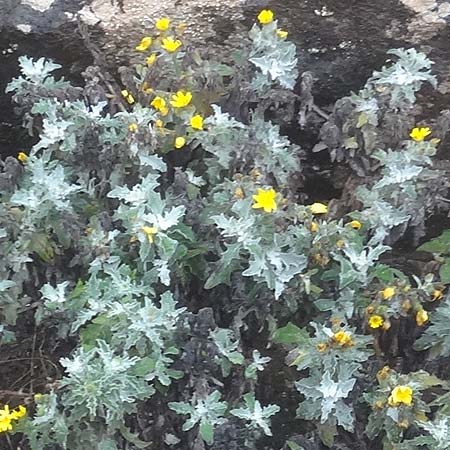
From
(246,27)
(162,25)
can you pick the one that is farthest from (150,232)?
(246,27)

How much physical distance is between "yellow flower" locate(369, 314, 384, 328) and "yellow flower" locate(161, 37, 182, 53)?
2.70 feet

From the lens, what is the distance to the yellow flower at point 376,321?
204 centimetres

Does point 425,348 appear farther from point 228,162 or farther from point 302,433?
point 228,162

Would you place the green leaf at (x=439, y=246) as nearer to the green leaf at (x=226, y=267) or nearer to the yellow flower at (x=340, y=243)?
the yellow flower at (x=340, y=243)

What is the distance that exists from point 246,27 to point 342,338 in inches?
39.5

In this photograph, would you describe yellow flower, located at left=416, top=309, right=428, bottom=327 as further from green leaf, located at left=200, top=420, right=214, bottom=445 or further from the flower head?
green leaf, located at left=200, top=420, right=214, bottom=445

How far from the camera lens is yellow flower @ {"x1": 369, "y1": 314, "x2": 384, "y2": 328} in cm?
204

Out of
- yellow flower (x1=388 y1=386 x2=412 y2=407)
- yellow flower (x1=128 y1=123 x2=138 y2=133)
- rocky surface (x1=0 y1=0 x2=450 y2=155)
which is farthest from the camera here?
rocky surface (x1=0 y1=0 x2=450 y2=155)

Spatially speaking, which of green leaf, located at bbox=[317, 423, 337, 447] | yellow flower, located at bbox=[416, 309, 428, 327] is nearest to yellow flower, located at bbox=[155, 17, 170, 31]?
yellow flower, located at bbox=[416, 309, 428, 327]

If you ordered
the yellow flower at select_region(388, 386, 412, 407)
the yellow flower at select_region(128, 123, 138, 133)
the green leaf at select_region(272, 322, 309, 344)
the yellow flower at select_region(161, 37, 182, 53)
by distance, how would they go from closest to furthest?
the yellow flower at select_region(388, 386, 412, 407) → the green leaf at select_region(272, 322, 309, 344) → the yellow flower at select_region(128, 123, 138, 133) → the yellow flower at select_region(161, 37, 182, 53)

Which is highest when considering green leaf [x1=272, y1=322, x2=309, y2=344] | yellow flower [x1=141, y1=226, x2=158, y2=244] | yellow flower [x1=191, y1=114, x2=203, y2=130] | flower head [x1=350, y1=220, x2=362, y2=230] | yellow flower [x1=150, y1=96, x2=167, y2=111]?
yellow flower [x1=150, y1=96, x2=167, y2=111]

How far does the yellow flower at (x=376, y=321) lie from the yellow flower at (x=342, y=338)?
0.35 ft

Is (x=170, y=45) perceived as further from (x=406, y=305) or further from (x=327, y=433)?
(x=327, y=433)

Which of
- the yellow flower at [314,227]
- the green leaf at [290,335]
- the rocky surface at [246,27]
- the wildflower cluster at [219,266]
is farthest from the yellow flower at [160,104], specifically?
the green leaf at [290,335]
